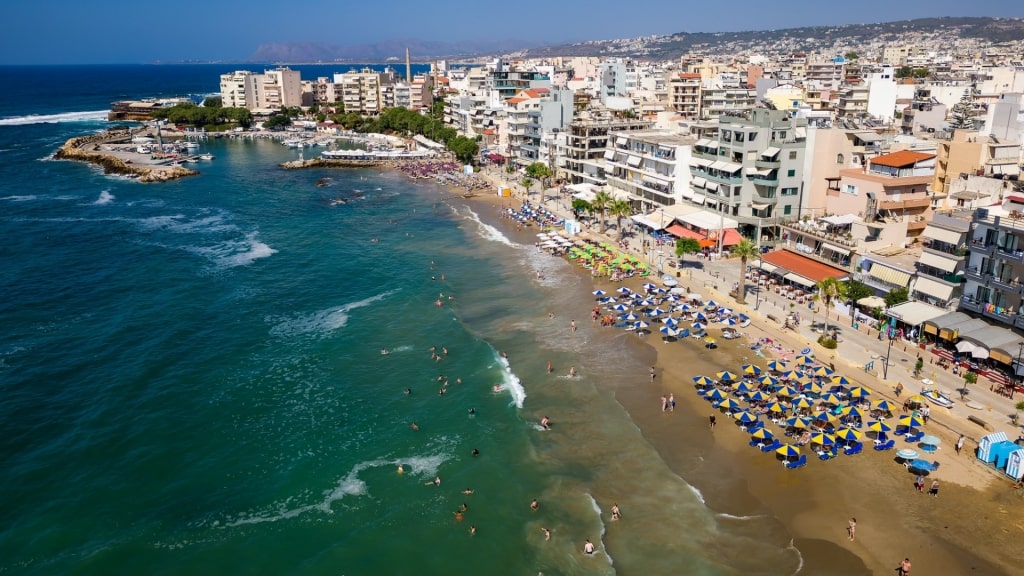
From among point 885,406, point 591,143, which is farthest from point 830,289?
point 591,143

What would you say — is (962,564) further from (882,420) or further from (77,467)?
(77,467)

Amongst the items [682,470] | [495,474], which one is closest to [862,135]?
[682,470]

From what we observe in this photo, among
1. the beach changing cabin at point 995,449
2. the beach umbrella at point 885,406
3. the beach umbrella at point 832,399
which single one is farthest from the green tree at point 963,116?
the beach changing cabin at point 995,449

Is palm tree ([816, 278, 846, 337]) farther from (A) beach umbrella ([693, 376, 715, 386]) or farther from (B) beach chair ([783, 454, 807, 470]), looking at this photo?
(B) beach chair ([783, 454, 807, 470])

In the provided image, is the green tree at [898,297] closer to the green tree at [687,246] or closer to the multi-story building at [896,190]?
the multi-story building at [896,190]

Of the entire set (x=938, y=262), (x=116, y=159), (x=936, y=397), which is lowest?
(x=936, y=397)

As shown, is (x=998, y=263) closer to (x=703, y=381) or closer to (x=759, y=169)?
(x=703, y=381)

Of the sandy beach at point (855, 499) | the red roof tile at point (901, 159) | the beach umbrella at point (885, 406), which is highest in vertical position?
the red roof tile at point (901, 159)
